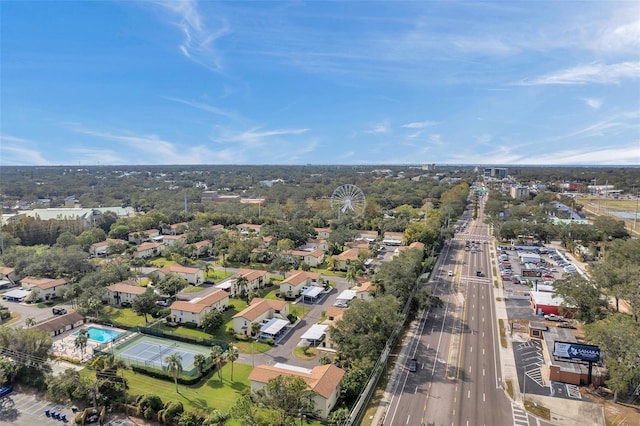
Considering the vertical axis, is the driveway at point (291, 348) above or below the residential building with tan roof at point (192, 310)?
below

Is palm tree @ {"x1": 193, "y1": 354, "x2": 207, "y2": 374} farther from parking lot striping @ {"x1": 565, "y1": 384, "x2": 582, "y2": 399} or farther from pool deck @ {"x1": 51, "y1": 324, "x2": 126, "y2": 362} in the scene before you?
parking lot striping @ {"x1": 565, "y1": 384, "x2": 582, "y2": 399}

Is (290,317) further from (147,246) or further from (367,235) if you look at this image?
(367,235)

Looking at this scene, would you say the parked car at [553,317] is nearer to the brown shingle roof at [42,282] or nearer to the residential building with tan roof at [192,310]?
Result: the residential building with tan roof at [192,310]

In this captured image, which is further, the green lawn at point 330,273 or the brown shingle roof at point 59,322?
the green lawn at point 330,273

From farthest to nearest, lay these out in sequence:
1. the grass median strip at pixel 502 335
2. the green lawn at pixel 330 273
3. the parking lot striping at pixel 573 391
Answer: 1. the green lawn at pixel 330 273
2. the grass median strip at pixel 502 335
3. the parking lot striping at pixel 573 391

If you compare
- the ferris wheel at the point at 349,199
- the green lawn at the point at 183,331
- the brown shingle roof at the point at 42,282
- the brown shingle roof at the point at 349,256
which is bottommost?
the green lawn at the point at 183,331

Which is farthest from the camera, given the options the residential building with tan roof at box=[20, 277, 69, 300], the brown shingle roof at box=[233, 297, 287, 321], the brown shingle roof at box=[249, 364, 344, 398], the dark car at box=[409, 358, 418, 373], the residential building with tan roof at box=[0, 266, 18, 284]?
the residential building with tan roof at box=[0, 266, 18, 284]

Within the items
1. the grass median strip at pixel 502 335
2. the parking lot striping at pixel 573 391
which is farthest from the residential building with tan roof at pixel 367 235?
the parking lot striping at pixel 573 391

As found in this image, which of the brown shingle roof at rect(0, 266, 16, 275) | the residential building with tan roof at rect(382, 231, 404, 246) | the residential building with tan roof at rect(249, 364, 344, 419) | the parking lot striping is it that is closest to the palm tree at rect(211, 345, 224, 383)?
the residential building with tan roof at rect(249, 364, 344, 419)
